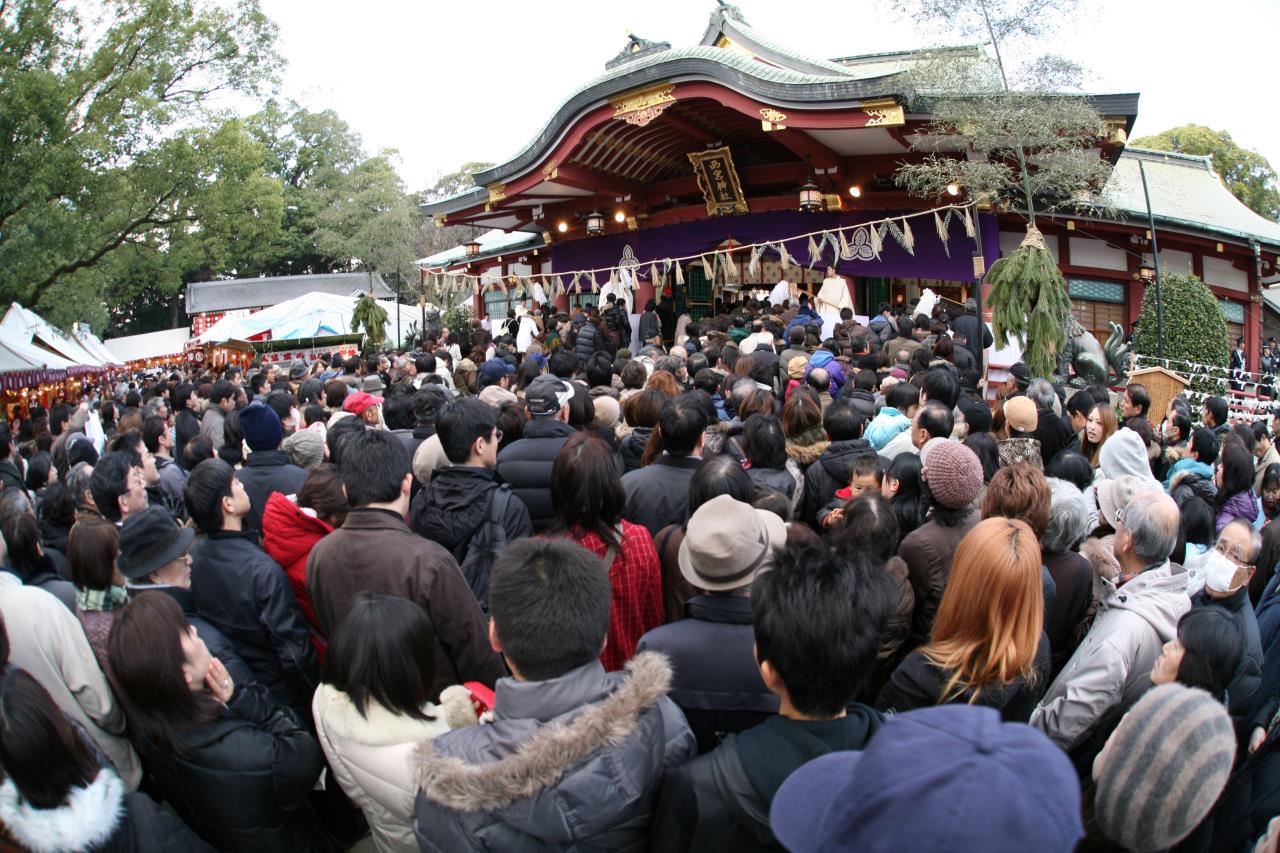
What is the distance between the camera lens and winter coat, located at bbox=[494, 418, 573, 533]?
416 cm

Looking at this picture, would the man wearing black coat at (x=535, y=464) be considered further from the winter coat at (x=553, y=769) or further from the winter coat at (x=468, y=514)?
the winter coat at (x=553, y=769)

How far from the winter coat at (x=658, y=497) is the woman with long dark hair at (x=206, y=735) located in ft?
5.30

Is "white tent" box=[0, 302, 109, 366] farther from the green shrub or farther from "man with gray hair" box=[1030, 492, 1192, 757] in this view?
the green shrub

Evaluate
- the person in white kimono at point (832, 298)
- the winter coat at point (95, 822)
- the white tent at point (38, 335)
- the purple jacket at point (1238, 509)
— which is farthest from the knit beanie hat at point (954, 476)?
the white tent at point (38, 335)

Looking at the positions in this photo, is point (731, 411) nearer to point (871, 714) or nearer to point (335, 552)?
point (335, 552)

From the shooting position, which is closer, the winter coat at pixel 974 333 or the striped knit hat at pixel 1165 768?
the striped knit hat at pixel 1165 768

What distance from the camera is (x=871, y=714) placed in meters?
1.94

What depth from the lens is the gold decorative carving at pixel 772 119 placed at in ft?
37.9

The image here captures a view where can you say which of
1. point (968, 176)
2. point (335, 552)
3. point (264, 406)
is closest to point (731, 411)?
point (264, 406)

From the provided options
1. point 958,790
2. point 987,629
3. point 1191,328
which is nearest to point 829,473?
point 987,629

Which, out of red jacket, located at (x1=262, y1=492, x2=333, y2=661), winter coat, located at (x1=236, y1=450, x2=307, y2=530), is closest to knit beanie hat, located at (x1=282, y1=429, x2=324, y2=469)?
winter coat, located at (x1=236, y1=450, x2=307, y2=530)

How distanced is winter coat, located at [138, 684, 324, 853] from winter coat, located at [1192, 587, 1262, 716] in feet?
8.84

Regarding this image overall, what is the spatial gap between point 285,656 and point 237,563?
14.5 inches

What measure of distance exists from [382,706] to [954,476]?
2.13m
